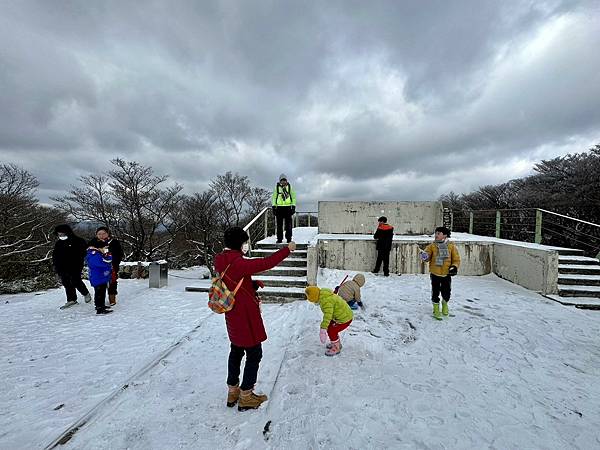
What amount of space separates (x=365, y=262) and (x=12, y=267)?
23822 millimetres

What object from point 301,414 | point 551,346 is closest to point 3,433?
point 301,414

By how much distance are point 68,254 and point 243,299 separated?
519cm

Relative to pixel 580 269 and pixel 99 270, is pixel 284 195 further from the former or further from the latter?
pixel 580 269

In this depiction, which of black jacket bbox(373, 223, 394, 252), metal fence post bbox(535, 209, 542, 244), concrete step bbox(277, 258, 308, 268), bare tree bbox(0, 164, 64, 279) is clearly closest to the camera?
concrete step bbox(277, 258, 308, 268)

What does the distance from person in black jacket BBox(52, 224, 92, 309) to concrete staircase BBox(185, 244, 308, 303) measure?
2.28 meters

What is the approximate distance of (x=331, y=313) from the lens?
129 inches

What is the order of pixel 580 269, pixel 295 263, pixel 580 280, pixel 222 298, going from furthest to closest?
1. pixel 295 263
2. pixel 580 269
3. pixel 580 280
4. pixel 222 298

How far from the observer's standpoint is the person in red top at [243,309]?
2.21 m

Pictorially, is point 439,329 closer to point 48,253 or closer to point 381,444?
point 381,444

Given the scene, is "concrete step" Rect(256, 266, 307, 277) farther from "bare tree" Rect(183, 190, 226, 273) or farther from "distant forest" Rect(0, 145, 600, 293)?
"bare tree" Rect(183, 190, 226, 273)

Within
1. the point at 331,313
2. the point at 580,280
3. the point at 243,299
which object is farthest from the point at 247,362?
the point at 580,280

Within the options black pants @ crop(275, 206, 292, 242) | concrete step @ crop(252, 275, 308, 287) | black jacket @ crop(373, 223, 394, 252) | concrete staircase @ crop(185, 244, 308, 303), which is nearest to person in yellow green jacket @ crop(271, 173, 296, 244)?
black pants @ crop(275, 206, 292, 242)

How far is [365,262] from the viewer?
809cm

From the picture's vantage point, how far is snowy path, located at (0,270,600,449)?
6.95 ft
